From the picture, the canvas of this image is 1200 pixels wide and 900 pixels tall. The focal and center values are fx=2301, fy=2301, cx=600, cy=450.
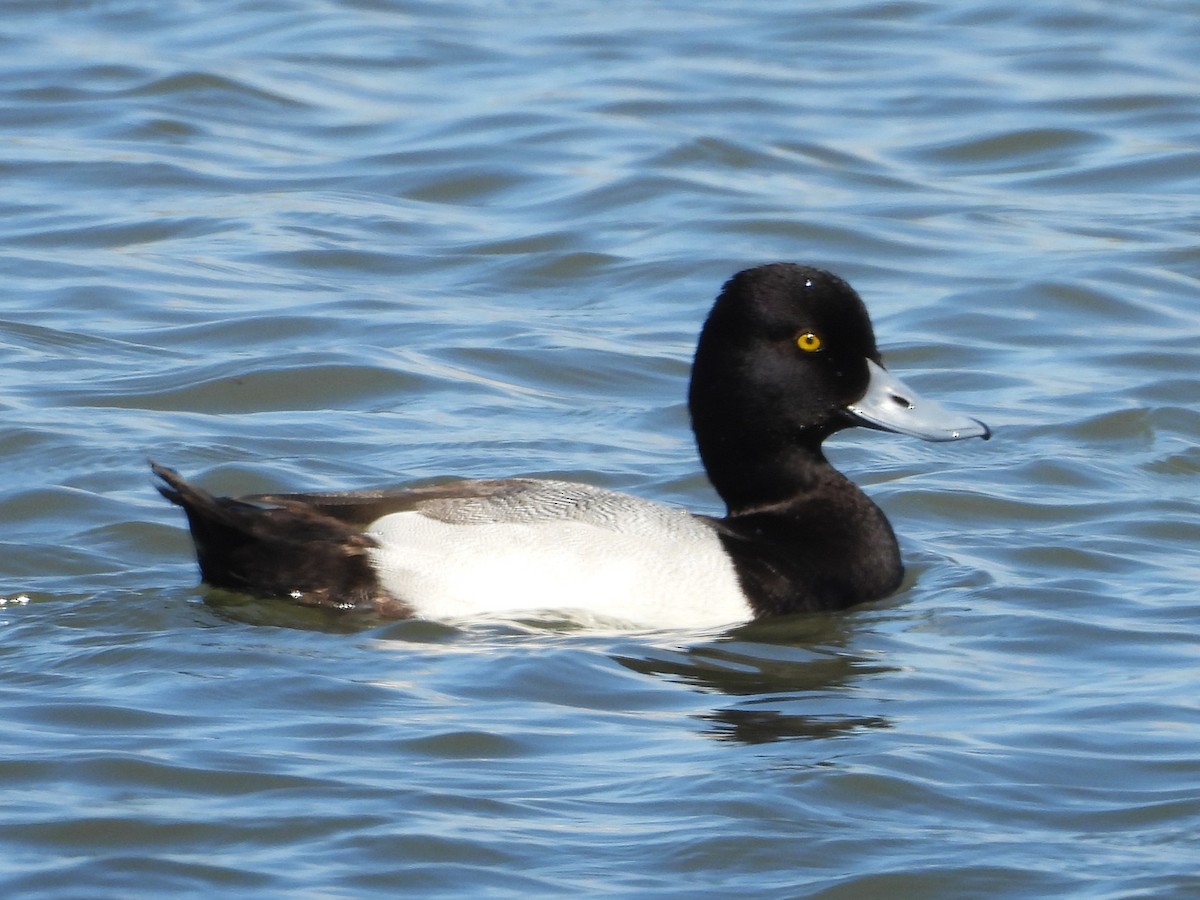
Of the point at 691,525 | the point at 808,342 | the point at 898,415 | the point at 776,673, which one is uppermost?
the point at 808,342

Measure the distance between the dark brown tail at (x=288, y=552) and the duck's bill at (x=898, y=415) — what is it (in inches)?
60.3

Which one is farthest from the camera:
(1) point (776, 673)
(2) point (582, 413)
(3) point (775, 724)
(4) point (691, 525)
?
(2) point (582, 413)

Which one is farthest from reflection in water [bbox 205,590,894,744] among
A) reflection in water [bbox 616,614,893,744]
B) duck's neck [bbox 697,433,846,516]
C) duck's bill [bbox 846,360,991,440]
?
duck's bill [bbox 846,360,991,440]

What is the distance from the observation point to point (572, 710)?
513 centimetres

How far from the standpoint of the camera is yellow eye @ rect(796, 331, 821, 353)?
628 centimetres

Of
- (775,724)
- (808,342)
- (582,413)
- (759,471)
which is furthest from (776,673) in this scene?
(582,413)

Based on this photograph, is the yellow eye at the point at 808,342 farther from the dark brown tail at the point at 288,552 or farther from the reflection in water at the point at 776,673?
the dark brown tail at the point at 288,552

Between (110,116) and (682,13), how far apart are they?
3.94 metres

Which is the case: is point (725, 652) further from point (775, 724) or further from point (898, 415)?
point (898, 415)

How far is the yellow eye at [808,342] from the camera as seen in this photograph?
6277mm

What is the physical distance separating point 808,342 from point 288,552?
61.9 inches

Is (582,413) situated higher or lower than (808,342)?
lower

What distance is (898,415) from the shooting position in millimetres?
6441

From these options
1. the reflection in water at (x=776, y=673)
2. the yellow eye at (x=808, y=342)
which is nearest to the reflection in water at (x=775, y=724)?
the reflection in water at (x=776, y=673)
